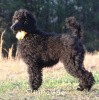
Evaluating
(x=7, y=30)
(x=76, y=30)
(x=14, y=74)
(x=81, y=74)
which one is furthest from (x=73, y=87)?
(x=7, y=30)

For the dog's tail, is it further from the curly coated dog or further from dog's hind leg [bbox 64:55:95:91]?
dog's hind leg [bbox 64:55:95:91]

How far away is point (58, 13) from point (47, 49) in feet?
91.5

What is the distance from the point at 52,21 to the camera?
37938 millimetres

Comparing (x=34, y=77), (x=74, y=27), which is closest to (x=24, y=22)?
(x=74, y=27)

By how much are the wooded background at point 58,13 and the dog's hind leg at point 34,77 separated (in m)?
24.7

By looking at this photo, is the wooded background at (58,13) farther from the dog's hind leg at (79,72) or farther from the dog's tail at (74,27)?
the dog's hind leg at (79,72)

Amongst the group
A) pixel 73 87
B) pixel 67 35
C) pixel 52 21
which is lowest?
pixel 52 21

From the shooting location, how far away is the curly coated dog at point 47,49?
9359 millimetres

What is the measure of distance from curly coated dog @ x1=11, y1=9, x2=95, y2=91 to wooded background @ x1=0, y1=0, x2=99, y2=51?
2447 centimetres

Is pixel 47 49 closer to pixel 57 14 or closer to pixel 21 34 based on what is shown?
pixel 21 34

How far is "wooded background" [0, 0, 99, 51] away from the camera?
3565 centimetres

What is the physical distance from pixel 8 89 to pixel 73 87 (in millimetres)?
1517

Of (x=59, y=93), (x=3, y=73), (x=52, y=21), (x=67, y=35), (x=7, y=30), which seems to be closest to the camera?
(x=59, y=93)

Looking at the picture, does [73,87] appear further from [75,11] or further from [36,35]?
[75,11]
